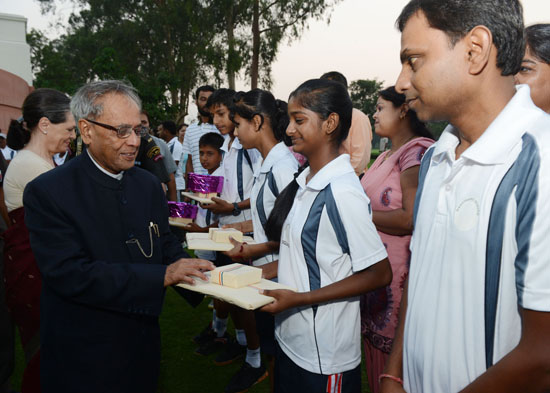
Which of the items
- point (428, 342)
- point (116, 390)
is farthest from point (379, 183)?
point (116, 390)

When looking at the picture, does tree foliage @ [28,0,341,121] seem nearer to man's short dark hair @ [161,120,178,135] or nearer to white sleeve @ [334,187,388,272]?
man's short dark hair @ [161,120,178,135]

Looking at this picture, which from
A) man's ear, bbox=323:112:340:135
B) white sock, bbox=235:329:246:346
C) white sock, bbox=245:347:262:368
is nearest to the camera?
man's ear, bbox=323:112:340:135

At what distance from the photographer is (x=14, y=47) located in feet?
94.9

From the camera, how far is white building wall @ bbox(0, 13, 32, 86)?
28297 mm

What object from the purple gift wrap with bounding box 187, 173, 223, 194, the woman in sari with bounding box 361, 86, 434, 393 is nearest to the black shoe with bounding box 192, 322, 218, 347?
the purple gift wrap with bounding box 187, 173, 223, 194

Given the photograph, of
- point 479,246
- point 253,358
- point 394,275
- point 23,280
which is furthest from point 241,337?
point 479,246

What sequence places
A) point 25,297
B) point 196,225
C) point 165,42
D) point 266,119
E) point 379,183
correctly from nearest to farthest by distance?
point 379,183 < point 25,297 < point 266,119 < point 196,225 < point 165,42

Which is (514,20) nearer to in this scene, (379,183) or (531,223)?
(531,223)

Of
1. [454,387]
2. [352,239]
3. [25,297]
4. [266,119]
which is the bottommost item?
[25,297]

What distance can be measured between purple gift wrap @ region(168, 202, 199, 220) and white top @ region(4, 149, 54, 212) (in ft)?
4.25

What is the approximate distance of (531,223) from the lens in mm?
905

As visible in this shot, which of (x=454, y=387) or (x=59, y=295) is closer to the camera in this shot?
(x=454, y=387)

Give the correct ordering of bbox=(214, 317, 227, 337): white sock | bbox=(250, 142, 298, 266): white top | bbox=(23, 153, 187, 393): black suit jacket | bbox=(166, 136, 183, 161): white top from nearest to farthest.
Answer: bbox=(23, 153, 187, 393): black suit jacket → bbox=(250, 142, 298, 266): white top → bbox=(214, 317, 227, 337): white sock → bbox=(166, 136, 183, 161): white top

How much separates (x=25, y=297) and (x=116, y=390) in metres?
1.28
